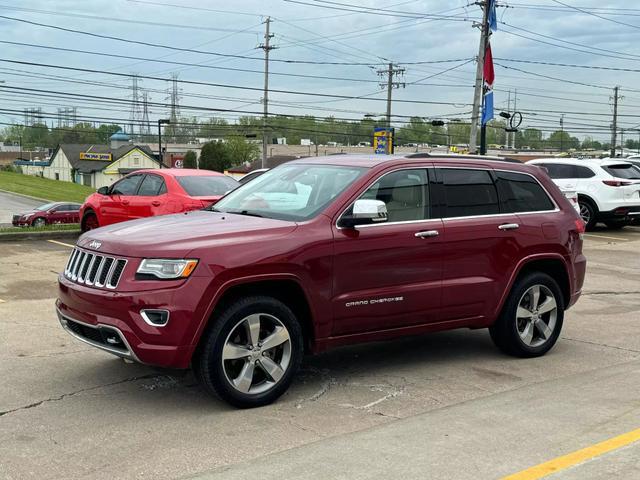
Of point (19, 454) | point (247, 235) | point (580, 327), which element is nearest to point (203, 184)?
point (580, 327)

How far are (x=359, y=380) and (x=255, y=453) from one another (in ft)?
5.71

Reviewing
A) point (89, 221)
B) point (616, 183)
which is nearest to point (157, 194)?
point (89, 221)

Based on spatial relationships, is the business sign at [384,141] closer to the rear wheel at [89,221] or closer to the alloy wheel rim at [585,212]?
the alloy wheel rim at [585,212]

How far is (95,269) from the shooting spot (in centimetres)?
518

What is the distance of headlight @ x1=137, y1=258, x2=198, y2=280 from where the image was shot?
4867 millimetres

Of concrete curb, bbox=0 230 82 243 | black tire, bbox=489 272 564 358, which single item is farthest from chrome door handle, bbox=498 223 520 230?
concrete curb, bbox=0 230 82 243

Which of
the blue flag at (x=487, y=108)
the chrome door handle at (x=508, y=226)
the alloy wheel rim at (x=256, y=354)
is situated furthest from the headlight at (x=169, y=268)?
the blue flag at (x=487, y=108)

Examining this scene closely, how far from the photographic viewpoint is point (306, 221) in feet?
18.0

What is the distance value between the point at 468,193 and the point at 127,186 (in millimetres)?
9013

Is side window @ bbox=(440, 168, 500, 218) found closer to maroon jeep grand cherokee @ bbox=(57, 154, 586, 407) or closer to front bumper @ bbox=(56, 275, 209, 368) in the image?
maroon jeep grand cherokee @ bbox=(57, 154, 586, 407)

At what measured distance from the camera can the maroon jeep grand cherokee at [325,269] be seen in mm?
4895

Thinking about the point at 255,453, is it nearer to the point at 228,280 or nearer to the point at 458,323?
the point at 228,280

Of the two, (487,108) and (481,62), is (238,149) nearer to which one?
(481,62)

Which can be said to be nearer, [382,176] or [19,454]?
[19,454]
